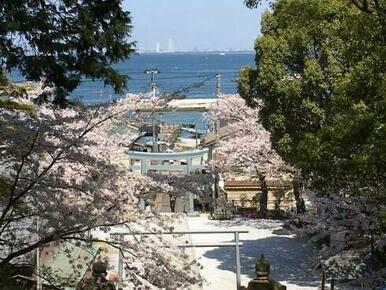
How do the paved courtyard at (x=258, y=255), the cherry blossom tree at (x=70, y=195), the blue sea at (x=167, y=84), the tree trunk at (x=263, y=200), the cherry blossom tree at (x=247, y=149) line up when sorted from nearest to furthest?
the cherry blossom tree at (x=70, y=195)
the blue sea at (x=167, y=84)
the paved courtyard at (x=258, y=255)
the cherry blossom tree at (x=247, y=149)
the tree trunk at (x=263, y=200)

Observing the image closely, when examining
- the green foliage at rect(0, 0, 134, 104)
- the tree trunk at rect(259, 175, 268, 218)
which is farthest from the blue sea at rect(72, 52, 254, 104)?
the tree trunk at rect(259, 175, 268, 218)

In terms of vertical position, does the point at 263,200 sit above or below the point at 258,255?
above

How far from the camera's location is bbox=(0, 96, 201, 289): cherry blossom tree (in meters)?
5.74

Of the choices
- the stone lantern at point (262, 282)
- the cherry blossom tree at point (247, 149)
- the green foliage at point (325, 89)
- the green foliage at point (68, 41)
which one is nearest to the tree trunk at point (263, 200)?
the cherry blossom tree at point (247, 149)

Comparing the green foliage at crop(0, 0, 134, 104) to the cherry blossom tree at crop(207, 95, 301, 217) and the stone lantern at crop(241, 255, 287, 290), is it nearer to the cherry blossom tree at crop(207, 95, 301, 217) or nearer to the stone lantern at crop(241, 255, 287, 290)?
the stone lantern at crop(241, 255, 287, 290)

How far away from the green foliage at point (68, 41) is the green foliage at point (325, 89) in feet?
9.99

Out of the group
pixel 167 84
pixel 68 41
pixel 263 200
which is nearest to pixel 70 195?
pixel 68 41

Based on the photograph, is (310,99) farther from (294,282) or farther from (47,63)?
(47,63)

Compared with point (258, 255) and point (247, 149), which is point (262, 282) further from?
point (247, 149)

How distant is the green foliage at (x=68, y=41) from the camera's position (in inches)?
188

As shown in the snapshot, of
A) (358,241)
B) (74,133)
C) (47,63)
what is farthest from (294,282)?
(47,63)

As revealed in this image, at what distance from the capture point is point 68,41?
5023 millimetres

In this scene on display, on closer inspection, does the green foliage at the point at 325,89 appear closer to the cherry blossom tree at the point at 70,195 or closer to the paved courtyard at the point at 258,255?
the cherry blossom tree at the point at 70,195

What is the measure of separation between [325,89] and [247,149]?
880cm
